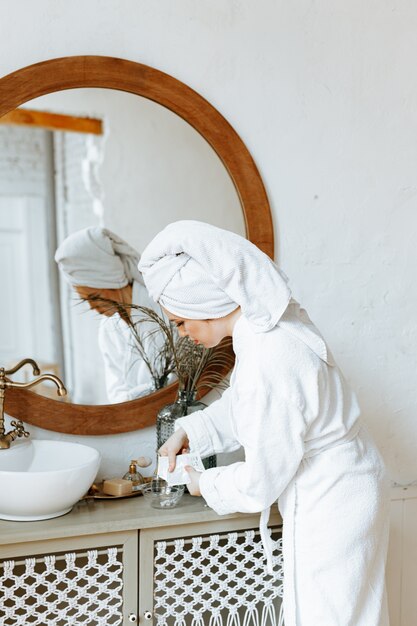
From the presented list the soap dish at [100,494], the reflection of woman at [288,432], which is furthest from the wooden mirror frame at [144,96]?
the reflection of woman at [288,432]

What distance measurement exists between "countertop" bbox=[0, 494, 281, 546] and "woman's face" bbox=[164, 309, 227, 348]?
407 millimetres

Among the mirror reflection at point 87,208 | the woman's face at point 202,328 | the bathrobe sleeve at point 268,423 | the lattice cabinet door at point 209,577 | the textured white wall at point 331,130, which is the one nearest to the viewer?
the bathrobe sleeve at point 268,423

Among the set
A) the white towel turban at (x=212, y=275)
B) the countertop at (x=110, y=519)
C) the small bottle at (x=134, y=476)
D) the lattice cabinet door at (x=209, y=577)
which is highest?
the white towel turban at (x=212, y=275)

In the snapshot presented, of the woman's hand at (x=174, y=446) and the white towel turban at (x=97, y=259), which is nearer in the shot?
the woman's hand at (x=174, y=446)

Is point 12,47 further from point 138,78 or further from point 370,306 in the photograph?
point 370,306

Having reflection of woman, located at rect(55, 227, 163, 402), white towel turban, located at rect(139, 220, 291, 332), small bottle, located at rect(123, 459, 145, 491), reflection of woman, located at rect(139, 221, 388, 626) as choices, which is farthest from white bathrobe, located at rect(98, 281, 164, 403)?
white towel turban, located at rect(139, 220, 291, 332)

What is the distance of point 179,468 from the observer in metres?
1.72

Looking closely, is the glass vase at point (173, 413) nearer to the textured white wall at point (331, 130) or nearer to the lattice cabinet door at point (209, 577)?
the lattice cabinet door at point (209, 577)

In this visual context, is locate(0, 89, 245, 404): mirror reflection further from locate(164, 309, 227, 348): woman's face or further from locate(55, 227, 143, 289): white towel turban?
locate(164, 309, 227, 348): woman's face

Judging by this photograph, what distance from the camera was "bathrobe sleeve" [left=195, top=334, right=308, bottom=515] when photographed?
1.49m

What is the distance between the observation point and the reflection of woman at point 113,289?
6.14 ft

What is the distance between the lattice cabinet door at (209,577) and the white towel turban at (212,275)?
0.54m

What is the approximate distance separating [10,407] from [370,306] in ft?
3.50

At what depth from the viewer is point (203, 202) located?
1.98 meters
